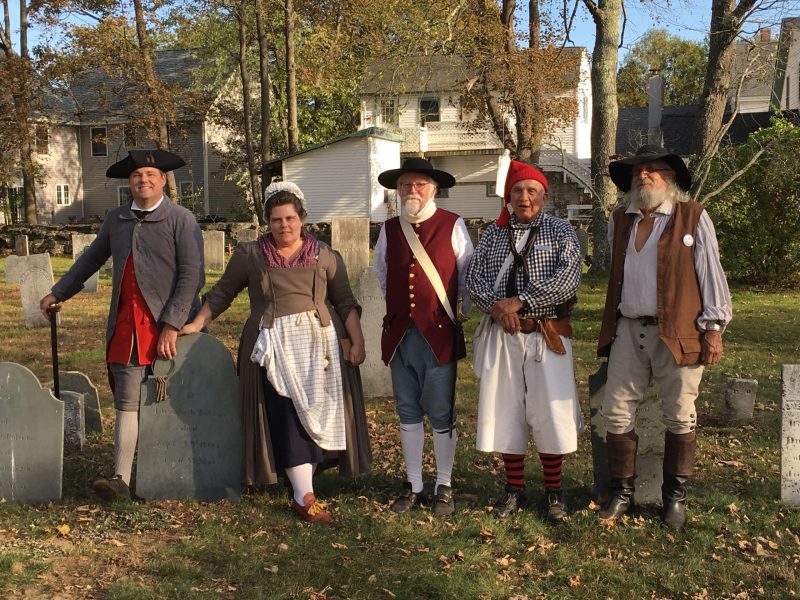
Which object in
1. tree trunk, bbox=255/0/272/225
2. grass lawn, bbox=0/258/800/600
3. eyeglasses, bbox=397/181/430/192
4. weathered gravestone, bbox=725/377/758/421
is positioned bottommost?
grass lawn, bbox=0/258/800/600

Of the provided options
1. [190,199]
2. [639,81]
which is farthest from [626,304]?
[639,81]

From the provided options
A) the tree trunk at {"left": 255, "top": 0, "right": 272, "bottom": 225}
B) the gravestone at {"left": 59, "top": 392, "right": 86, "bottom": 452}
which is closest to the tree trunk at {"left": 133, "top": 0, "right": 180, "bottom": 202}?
the tree trunk at {"left": 255, "top": 0, "right": 272, "bottom": 225}

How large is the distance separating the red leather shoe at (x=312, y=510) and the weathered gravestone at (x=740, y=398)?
3.53m

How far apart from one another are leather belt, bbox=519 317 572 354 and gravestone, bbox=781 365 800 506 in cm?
123

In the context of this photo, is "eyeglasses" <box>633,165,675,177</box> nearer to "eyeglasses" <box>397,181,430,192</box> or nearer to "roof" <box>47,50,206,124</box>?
"eyeglasses" <box>397,181,430,192</box>

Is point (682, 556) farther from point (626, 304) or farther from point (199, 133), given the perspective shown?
point (199, 133)

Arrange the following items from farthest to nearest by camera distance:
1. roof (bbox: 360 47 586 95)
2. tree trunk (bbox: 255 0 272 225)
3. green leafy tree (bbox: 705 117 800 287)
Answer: tree trunk (bbox: 255 0 272 225) → roof (bbox: 360 47 586 95) → green leafy tree (bbox: 705 117 800 287)

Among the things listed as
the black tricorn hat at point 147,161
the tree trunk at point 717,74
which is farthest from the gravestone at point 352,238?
the black tricorn hat at point 147,161

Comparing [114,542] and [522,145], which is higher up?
[522,145]

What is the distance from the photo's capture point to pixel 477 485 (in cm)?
545

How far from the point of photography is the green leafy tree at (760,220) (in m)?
15.8

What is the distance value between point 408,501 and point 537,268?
1526 millimetres

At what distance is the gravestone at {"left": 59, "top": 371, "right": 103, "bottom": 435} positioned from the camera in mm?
6691

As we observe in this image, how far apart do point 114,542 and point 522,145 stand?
2065 centimetres
